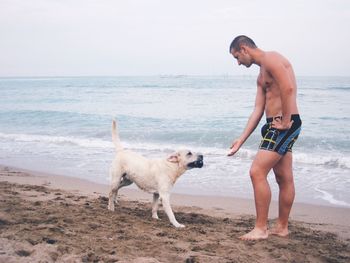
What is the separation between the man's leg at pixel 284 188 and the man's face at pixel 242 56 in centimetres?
105

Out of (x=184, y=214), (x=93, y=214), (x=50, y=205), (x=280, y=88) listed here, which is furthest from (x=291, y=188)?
(x=50, y=205)

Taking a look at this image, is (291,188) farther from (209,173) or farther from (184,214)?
(209,173)

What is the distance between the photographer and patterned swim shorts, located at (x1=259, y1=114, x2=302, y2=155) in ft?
14.0

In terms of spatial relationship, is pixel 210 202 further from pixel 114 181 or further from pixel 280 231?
pixel 280 231

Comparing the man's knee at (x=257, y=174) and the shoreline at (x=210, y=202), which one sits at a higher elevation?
the man's knee at (x=257, y=174)

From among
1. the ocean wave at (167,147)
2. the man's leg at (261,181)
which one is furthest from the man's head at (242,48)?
the ocean wave at (167,147)

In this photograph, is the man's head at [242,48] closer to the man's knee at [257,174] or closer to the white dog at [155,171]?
the man's knee at [257,174]

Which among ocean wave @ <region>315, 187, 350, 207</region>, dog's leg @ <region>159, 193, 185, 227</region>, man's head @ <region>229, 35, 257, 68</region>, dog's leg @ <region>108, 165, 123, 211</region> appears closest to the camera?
man's head @ <region>229, 35, 257, 68</region>

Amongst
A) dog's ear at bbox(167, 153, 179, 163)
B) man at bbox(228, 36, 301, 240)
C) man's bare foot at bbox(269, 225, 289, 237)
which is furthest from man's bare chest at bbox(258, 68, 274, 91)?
man's bare foot at bbox(269, 225, 289, 237)

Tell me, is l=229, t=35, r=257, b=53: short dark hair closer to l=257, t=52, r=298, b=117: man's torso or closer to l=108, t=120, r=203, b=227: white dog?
l=257, t=52, r=298, b=117: man's torso

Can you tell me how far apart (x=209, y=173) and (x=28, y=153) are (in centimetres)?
544

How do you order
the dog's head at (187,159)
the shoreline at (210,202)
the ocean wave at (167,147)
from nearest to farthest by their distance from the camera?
the dog's head at (187,159), the shoreline at (210,202), the ocean wave at (167,147)

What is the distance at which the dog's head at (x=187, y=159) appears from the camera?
5.32 m

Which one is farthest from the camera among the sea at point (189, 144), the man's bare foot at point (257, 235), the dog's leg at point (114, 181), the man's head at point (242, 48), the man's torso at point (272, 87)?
the sea at point (189, 144)
